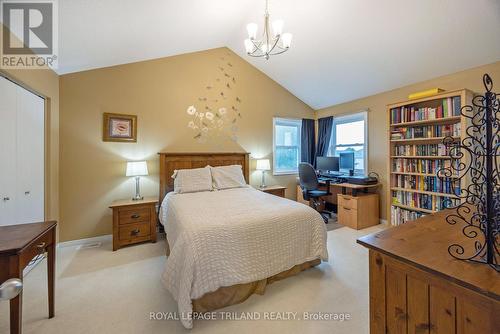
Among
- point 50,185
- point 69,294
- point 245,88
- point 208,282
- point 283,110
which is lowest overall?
point 69,294

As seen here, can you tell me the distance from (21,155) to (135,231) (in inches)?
57.2

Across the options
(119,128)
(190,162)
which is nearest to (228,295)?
(190,162)

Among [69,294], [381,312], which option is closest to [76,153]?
[69,294]

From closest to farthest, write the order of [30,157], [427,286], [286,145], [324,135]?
[427,286] < [30,157] < [324,135] < [286,145]

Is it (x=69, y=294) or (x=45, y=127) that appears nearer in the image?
(x=69, y=294)

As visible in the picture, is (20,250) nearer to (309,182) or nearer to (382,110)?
(309,182)

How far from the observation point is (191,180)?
3193mm

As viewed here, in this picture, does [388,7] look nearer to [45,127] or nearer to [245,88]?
[245,88]

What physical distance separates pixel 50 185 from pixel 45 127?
707mm

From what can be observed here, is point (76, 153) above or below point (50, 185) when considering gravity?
above

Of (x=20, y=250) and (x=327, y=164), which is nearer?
(x=20, y=250)

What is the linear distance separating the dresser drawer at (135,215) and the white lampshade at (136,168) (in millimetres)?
504

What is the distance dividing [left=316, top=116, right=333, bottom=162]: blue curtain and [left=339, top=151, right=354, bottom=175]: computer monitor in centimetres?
46

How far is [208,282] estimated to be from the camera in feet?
5.16
